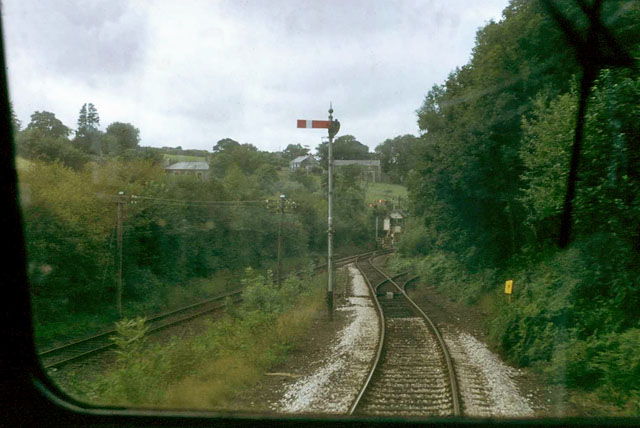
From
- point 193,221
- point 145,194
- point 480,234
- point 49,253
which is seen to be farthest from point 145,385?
point 193,221

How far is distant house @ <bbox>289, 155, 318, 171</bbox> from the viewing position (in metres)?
27.1

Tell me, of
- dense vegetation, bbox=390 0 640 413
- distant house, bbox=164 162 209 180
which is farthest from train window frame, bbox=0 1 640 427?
distant house, bbox=164 162 209 180

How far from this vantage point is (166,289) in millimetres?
17719

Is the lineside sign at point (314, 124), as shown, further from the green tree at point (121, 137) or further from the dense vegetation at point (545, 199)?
the green tree at point (121, 137)

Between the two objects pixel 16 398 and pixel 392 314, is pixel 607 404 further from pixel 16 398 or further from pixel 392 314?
pixel 392 314

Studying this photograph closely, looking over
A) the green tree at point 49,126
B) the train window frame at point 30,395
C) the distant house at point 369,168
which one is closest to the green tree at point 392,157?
the distant house at point 369,168

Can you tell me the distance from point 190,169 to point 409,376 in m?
16.8

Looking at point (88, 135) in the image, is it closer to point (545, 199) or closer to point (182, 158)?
Answer: point (182, 158)

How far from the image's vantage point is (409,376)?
746 cm

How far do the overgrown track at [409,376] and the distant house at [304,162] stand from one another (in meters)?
15.0

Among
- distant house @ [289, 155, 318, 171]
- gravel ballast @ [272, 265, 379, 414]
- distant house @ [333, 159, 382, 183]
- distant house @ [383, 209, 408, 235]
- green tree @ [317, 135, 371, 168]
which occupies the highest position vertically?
green tree @ [317, 135, 371, 168]

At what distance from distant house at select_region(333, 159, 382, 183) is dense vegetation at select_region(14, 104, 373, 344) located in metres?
6.24

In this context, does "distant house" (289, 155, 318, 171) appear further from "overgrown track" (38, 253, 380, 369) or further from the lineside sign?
the lineside sign

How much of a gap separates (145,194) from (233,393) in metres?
12.6
